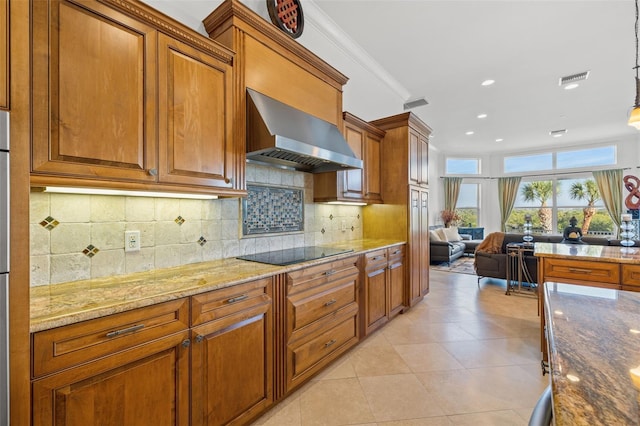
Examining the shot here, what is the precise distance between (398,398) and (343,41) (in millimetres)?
3572

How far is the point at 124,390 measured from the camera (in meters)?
1.13

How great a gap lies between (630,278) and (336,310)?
2.18 m

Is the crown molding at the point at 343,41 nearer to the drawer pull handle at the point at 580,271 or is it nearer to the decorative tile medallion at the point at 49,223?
the decorative tile medallion at the point at 49,223

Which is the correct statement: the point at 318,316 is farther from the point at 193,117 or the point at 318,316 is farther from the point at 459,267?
the point at 459,267

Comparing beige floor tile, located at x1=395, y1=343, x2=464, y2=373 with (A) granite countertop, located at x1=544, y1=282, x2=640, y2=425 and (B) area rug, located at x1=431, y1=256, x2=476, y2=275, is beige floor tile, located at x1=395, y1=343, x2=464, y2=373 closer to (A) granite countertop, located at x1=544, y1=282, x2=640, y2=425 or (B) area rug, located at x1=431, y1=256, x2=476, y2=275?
(A) granite countertop, located at x1=544, y1=282, x2=640, y2=425

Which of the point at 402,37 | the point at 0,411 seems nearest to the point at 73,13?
the point at 0,411

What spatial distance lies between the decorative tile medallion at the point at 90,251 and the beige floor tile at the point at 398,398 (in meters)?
1.93

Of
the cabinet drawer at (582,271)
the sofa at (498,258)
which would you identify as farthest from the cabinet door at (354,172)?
the sofa at (498,258)

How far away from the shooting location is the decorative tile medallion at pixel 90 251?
4.82 ft

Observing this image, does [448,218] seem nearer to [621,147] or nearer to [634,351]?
[621,147]

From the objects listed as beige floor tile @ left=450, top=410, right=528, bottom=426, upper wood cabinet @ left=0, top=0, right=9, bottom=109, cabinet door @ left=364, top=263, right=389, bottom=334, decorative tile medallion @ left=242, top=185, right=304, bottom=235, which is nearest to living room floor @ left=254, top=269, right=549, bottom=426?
beige floor tile @ left=450, top=410, right=528, bottom=426

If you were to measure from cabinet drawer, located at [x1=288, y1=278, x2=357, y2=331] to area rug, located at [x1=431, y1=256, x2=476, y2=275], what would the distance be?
4.31 meters

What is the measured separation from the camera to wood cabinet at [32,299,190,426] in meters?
0.96

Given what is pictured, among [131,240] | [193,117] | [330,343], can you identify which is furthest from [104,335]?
[330,343]
